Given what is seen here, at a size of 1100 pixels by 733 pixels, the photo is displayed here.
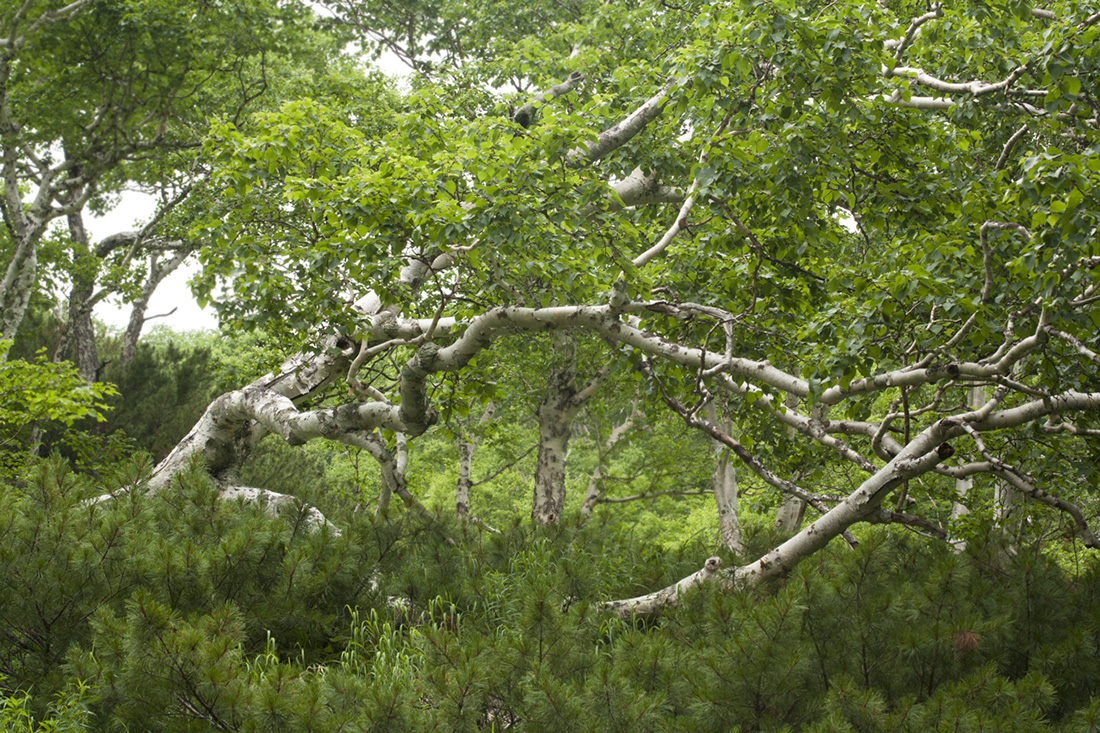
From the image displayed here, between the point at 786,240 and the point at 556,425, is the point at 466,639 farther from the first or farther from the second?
the point at 556,425

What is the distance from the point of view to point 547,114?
5.25 meters

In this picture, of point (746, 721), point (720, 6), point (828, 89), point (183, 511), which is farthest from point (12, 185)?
point (746, 721)

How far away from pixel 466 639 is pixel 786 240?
368 cm

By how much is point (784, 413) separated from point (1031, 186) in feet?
6.86

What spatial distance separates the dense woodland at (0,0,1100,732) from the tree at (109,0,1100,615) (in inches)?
1.4

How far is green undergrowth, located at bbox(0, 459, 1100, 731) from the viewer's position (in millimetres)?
3000

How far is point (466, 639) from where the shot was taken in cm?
364

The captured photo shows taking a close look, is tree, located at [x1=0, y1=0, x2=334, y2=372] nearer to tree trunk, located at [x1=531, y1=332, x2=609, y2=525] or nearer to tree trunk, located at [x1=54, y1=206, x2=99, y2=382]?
tree trunk, located at [x1=54, y1=206, x2=99, y2=382]

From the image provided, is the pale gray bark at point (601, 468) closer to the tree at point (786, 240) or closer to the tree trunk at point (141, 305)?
the tree at point (786, 240)

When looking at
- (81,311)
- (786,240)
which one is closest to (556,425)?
(786,240)

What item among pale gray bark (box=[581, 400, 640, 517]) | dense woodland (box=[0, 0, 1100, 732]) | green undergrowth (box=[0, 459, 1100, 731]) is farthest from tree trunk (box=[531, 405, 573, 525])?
green undergrowth (box=[0, 459, 1100, 731])

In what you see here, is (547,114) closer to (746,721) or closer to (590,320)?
(590,320)

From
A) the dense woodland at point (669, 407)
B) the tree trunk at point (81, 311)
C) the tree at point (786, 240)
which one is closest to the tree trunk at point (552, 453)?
the dense woodland at point (669, 407)

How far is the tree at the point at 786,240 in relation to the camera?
4.12m
